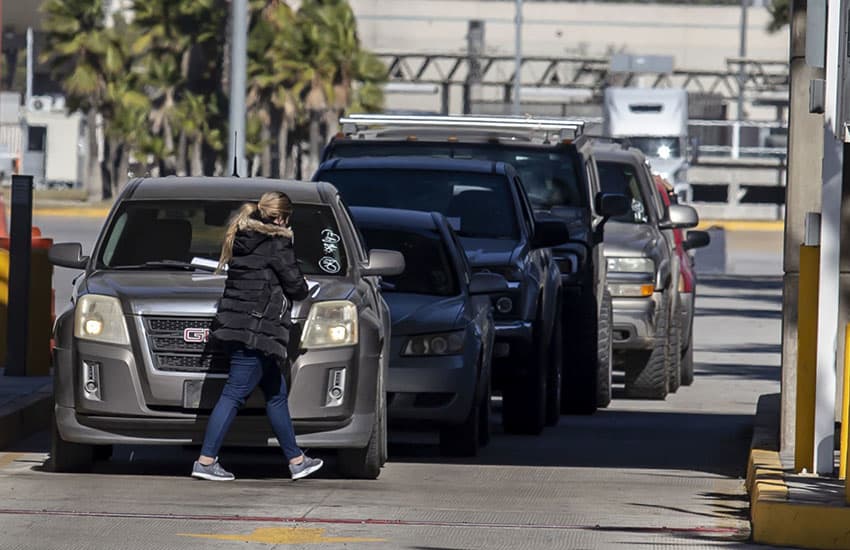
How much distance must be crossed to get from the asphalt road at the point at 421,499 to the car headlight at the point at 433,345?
66 centimetres

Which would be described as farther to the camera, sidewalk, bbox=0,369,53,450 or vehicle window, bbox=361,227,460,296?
vehicle window, bbox=361,227,460,296

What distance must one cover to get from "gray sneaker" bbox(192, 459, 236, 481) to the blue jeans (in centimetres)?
17

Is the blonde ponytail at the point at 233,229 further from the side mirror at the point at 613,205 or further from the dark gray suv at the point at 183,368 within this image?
the side mirror at the point at 613,205

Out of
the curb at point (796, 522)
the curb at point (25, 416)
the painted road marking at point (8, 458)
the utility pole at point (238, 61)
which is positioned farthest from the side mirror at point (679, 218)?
the curb at point (796, 522)

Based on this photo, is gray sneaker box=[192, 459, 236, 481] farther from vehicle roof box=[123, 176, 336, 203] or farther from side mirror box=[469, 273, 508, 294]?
side mirror box=[469, 273, 508, 294]

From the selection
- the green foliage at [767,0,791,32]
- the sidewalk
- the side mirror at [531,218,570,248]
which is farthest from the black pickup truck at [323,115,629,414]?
the green foliage at [767,0,791,32]

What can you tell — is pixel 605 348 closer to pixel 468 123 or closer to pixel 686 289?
pixel 468 123

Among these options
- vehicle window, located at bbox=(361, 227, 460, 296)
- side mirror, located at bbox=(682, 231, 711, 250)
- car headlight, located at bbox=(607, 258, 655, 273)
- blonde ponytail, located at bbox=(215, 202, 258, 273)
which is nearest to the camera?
blonde ponytail, located at bbox=(215, 202, 258, 273)

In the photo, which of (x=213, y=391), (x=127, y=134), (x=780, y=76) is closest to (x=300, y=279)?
(x=213, y=391)

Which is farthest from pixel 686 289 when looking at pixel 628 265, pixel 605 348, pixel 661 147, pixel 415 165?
pixel 661 147

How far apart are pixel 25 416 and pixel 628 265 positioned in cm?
665

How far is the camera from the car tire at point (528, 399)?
1454 centimetres

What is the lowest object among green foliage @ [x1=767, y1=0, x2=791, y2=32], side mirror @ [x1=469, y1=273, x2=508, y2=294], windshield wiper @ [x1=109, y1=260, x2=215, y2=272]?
side mirror @ [x1=469, y1=273, x2=508, y2=294]

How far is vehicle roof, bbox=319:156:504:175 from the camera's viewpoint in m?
15.2
